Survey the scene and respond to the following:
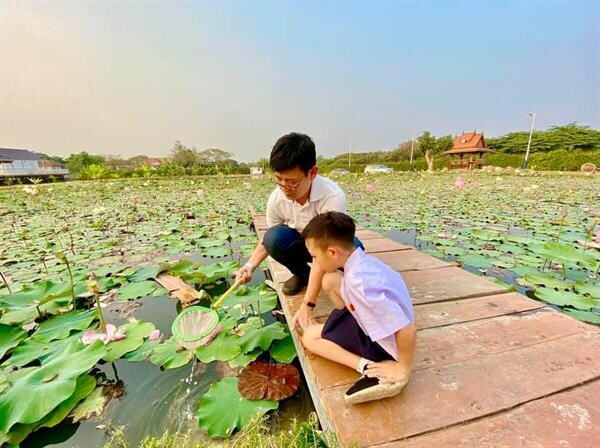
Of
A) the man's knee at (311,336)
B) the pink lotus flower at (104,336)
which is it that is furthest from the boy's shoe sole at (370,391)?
the pink lotus flower at (104,336)

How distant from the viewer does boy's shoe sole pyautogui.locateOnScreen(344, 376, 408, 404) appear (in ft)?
2.73

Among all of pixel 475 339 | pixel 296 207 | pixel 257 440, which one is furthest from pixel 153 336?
pixel 475 339

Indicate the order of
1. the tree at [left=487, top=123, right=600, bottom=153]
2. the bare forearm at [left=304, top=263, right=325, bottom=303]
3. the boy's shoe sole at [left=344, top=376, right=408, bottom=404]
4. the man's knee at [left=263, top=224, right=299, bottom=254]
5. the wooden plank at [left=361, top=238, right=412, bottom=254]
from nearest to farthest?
1. the boy's shoe sole at [left=344, top=376, right=408, bottom=404]
2. the bare forearm at [left=304, top=263, right=325, bottom=303]
3. the man's knee at [left=263, top=224, right=299, bottom=254]
4. the wooden plank at [left=361, top=238, right=412, bottom=254]
5. the tree at [left=487, top=123, right=600, bottom=153]

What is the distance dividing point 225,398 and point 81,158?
173 ft

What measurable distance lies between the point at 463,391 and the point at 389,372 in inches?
10.5

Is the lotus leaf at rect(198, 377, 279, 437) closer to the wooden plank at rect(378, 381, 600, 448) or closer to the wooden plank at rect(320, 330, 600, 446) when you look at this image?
the wooden plank at rect(320, 330, 600, 446)

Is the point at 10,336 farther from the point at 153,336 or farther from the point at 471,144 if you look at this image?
the point at 471,144

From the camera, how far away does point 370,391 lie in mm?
832

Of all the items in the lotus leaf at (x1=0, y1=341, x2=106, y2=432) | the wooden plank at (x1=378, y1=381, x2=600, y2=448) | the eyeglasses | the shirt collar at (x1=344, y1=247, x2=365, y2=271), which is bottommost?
the lotus leaf at (x1=0, y1=341, x2=106, y2=432)

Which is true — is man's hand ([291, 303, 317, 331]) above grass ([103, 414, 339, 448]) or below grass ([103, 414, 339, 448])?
above

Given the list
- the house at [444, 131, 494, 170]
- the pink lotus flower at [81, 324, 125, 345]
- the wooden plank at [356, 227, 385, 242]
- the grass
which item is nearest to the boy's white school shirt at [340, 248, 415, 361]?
the grass

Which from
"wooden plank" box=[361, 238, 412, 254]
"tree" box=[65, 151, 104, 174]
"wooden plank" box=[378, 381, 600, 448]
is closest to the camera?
"wooden plank" box=[378, 381, 600, 448]

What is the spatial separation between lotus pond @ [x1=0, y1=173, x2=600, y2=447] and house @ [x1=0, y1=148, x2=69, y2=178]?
39880mm

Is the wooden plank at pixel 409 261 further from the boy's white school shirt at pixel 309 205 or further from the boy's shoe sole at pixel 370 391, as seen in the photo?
the boy's shoe sole at pixel 370 391
